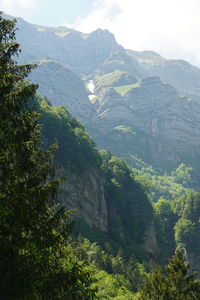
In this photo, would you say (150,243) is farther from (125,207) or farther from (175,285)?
(175,285)

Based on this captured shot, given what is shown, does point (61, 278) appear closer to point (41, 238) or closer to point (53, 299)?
point (53, 299)

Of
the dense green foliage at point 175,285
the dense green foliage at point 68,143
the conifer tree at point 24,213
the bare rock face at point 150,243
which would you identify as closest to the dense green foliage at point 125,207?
the bare rock face at point 150,243

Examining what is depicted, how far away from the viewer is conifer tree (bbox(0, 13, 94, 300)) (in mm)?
11219

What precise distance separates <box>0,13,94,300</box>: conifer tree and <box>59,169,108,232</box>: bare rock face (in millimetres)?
63955

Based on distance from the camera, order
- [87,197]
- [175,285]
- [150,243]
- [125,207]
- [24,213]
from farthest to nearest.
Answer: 1. [125,207]
2. [150,243]
3. [87,197]
4. [175,285]
5. [24,213]

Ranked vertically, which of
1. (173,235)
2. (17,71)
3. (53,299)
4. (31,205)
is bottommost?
(53,299)

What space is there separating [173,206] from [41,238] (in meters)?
140

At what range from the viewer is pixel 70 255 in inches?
562

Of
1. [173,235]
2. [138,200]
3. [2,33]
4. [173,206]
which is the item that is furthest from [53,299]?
[173,206]

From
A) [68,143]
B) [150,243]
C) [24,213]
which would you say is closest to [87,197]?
[68,143]

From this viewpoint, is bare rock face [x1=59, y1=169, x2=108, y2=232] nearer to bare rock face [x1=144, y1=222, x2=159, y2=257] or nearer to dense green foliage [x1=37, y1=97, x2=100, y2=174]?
dense green foliage [x1=37, y1=97, x2=100, y2=174]

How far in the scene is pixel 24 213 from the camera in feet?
38.9

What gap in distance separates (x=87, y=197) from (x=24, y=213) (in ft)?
244

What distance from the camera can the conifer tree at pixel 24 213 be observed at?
11219 millimetres
